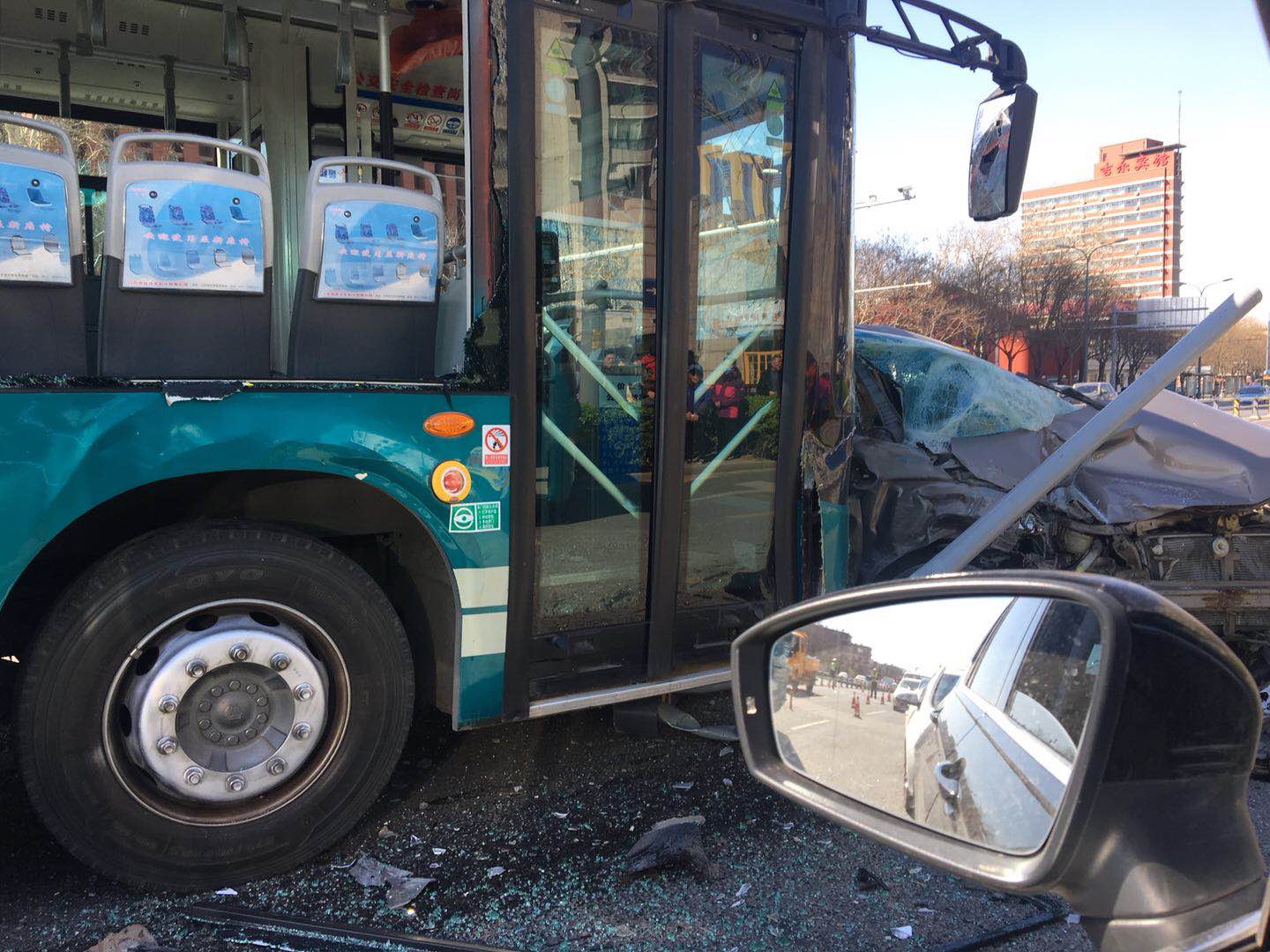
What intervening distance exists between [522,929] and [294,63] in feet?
14.9

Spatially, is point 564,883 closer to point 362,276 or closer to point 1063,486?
point 362,276

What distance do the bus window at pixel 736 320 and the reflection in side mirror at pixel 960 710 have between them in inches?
85.5

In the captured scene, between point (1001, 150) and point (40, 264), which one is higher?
point (1001, 150)

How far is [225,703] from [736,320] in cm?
219

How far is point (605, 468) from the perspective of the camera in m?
3.62

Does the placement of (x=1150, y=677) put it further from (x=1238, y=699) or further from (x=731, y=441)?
(x=731, y=441)

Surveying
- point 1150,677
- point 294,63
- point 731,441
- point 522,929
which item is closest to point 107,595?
point 522,929

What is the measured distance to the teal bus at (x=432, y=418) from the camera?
116 inches

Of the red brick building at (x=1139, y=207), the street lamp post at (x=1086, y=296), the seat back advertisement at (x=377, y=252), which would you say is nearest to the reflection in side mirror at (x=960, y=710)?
the seat back advertisement at (x=377, y=252)

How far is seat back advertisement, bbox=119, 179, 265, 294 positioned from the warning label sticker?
1.02m

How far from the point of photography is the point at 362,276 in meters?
3.59

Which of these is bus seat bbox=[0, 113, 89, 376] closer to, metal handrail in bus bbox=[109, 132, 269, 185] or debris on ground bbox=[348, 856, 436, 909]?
metal handrail in bus bbox=[109, 132, 269, 185]

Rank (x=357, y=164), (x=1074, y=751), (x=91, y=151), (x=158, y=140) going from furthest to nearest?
(x=91, y=151), (x=357, y=164), (x=158, y=140), (x=1074, y=751)

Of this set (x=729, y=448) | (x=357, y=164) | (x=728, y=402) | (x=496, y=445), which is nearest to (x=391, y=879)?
(x=496, y=445)
